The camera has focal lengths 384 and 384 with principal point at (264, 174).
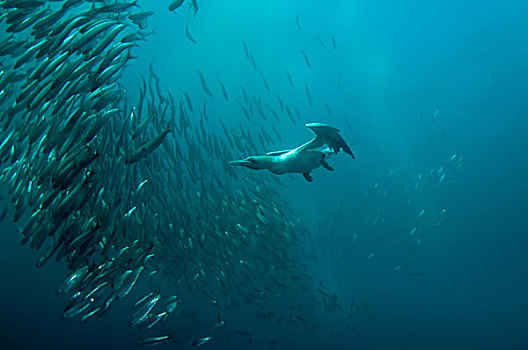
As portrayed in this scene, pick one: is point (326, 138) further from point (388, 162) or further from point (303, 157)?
point (388, 162)

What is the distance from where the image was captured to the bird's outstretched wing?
12.9 ft

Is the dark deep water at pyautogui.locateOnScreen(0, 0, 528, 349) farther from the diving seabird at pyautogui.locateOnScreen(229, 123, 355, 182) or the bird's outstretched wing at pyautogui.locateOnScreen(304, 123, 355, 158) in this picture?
the bird's outstretched wing at pyautogui.locateOnScreen(304, 123, 355, 158)

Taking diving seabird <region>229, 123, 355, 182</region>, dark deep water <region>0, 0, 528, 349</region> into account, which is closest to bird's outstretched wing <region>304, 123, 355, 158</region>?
diving seabird <region>229, 123, 355, 182</region>

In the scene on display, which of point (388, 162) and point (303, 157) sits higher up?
point (388, 162)

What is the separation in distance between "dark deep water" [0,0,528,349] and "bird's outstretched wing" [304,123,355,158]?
1202cm

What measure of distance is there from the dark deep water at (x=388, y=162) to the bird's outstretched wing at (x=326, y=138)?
12.0 metres

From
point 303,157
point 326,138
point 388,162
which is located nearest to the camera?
point 326,138

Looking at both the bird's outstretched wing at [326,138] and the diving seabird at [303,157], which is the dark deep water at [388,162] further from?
the bird's outstretched wing at [326,138]

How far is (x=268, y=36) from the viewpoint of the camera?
57.7 feet

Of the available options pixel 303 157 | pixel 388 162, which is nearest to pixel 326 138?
pixel 303 157

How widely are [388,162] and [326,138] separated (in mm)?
23943

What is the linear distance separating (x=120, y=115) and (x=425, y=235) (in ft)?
104

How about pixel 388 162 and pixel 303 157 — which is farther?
pixel 388 162

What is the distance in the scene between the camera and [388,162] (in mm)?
26641
